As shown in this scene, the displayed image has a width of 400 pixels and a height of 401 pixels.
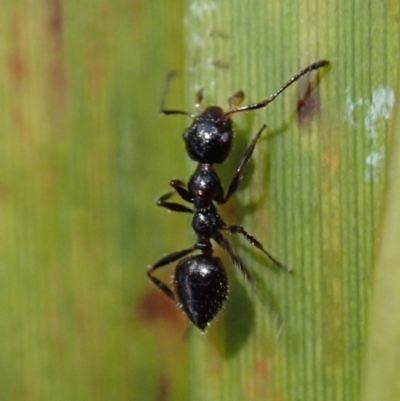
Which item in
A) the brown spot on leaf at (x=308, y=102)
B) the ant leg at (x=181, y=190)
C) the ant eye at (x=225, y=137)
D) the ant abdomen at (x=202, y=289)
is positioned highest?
the brown spot on leaf at (x=308, y=102)

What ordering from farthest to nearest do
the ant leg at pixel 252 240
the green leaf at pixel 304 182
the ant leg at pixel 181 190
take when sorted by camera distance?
the ant leg at pixel 181 190, the ant leg at pixel 252 240, the green leaf at pixel 304 182

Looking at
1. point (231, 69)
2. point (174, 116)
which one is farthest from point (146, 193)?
point (231, 69)

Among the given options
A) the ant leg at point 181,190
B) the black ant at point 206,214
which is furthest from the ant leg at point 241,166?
the ant leg at point 181,190

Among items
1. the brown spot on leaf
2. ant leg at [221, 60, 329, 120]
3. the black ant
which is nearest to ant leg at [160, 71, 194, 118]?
the black ant

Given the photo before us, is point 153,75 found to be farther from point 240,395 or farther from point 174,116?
point 240,395

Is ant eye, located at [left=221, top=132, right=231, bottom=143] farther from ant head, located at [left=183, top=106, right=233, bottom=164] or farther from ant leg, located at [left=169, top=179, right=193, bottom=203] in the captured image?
ant leg, located at [left=169, top=179, right=193, bottom=203]

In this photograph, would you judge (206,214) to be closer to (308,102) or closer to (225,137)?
(225,137)

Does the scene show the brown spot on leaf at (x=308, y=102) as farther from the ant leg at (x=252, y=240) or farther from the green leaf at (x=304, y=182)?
the ant leg at (x=252, y=240)
